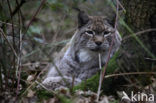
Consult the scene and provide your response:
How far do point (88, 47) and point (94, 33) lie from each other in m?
0.25

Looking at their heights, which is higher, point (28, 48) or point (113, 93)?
point (113, 93)

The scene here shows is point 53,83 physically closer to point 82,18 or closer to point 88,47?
point 88,47

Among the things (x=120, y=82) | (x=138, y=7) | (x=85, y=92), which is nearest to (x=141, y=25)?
(x=138, y=7)

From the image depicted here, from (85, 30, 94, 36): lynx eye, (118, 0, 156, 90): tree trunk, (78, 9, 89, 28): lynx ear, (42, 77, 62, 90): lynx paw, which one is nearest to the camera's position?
(118, 0, 156, 90): tree trunk

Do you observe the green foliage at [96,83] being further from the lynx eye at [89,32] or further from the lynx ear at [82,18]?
the lynx ear at [82,18]

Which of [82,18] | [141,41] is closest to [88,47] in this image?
[82,18]

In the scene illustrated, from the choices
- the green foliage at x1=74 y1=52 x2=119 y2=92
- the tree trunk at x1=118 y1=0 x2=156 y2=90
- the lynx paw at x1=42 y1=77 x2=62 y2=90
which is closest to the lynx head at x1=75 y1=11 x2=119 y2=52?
the green foliage at x1=74 y1=52 x2=119 y2=92

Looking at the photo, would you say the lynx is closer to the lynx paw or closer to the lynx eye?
the lynx eye

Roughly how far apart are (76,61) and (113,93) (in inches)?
54.6

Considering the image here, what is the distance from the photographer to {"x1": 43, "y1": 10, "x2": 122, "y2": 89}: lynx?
14.1ft

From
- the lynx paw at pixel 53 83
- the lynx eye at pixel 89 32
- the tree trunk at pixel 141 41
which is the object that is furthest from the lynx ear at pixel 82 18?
the tree trunk at pixel 141 41

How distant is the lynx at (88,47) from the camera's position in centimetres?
429

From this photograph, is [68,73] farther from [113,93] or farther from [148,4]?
[148,4]

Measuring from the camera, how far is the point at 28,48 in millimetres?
6988
